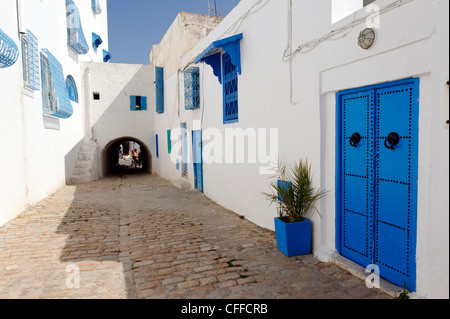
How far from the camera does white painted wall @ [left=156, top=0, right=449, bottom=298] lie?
261cm

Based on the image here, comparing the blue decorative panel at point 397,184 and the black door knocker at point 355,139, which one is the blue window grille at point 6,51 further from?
the blue decorative panel at point 397,184

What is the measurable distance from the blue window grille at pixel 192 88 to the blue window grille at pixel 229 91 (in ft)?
7.28

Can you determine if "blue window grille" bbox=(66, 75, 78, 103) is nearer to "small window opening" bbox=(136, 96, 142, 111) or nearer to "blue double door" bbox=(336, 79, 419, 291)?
"small window opening" bbox=(136, 96, 142, 111)

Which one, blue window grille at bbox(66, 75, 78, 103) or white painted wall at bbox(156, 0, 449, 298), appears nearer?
white painted wall at bbox(156, 0, 449, 298)

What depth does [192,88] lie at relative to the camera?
31.7 feet

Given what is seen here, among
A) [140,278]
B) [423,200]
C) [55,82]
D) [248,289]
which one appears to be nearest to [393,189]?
[423,200]

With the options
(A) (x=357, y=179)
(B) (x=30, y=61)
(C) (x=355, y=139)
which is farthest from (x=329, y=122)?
(B) (x=30, y=61)

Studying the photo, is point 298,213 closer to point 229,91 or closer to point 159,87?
point 229,91

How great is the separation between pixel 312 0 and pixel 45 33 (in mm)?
8631

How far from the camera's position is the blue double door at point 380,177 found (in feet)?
9.87

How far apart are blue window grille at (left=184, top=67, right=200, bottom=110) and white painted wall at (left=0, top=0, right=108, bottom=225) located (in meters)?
4.17

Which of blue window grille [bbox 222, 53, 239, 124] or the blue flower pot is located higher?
blue window grille [bbox 222, 53, 239, 124]

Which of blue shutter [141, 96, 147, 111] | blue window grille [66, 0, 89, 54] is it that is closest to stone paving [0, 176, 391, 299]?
blue window grille [66, 0, 89, 54]
